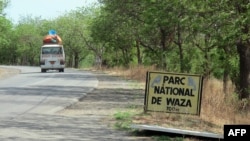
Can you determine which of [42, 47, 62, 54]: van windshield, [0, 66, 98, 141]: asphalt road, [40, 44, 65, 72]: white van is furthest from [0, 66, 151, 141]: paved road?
[42, 47, 62, 54]: van windshield

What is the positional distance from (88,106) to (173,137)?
7179 millimetres

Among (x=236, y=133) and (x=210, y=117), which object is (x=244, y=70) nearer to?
(x=210, y=117)

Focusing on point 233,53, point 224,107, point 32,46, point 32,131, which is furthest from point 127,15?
point 32,46

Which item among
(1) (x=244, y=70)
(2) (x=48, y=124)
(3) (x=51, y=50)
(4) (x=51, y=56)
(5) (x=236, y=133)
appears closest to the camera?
(5) (x=236, y=133)

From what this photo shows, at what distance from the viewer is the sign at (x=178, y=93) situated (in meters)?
12.8

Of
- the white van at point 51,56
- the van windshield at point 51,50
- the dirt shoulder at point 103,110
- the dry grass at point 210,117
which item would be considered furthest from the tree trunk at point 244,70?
the van windshield at point 51,50

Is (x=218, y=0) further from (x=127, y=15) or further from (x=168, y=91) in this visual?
(x=127, y=15)

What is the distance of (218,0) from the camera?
14562 mm

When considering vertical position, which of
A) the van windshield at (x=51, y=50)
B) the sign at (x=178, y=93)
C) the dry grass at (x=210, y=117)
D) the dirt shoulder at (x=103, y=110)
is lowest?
the dirt shoulder at (x=103, y=110)

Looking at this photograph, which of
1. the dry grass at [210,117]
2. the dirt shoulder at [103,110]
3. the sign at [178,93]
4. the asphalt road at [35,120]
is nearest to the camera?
the asphalt road at [35,120]

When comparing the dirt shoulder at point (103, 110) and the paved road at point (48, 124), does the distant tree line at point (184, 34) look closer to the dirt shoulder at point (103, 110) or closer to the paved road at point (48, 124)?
the dirt shoulder at point (103, 110)

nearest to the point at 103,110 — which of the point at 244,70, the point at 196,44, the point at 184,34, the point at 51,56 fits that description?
the point at 244,70

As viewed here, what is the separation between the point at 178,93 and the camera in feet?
42.3

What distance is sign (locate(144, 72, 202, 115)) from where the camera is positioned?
12.8 m
